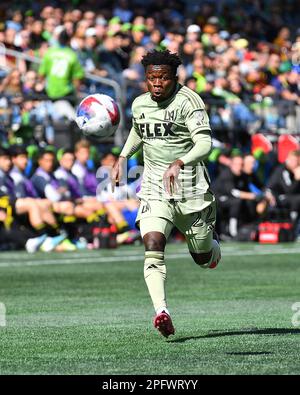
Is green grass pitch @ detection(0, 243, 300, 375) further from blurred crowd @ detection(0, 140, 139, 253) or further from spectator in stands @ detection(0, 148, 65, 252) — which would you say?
blurred crowd @ detection(0, 140, 139, 253)

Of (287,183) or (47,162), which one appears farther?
(287,183)

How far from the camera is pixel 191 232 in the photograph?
399 inches

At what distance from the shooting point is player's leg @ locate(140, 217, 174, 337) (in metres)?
9.47

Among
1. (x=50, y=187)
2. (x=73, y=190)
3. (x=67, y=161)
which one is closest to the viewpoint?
(x=50, y=187)

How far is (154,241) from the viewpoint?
9695 mm

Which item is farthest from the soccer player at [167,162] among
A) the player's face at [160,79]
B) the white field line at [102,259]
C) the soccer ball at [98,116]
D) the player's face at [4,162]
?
the player's face at [4,162]

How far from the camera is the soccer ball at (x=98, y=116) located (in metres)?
10.8

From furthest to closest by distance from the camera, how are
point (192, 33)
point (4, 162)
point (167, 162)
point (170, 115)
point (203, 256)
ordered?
1. point (192, 33)
2. point (4, 162)
3. point (203, 256)
4. point (167, 162)
5. point (170, 115)

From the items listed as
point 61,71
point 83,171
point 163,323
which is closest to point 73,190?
→ point 83,171

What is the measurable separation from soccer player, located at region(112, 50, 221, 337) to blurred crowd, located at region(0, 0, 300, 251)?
11.1 meters

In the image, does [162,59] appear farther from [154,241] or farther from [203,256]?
[203,256]

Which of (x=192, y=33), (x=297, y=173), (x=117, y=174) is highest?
(x=192, y=33)

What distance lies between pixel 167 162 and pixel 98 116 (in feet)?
3.80
